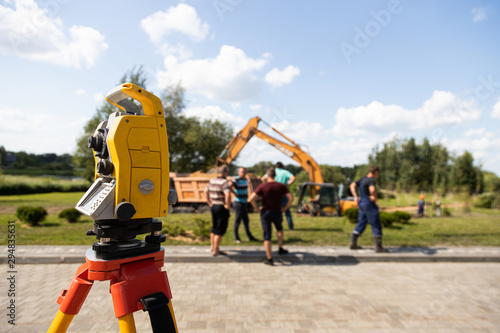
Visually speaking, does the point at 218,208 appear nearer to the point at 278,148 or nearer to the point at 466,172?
the point at 278,148

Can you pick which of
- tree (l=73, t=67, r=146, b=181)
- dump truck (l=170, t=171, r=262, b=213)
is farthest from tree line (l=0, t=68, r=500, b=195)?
dump truck (l=170, t=171, r=262, b=213)

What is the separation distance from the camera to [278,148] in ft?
52.3

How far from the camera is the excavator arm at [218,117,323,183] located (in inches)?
609

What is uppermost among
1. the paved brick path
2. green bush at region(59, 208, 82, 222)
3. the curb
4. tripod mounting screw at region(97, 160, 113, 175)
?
tripod mounting screw at region(97, 160, 113, 175)

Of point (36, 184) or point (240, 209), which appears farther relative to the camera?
point (36, 184)

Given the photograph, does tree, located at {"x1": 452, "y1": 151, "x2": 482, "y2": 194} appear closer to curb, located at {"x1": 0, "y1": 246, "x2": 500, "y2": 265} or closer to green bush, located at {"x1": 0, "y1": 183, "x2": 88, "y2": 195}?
curb, located at {"x1": 0, "y1": 246, "x2": 500, "y2": 265}

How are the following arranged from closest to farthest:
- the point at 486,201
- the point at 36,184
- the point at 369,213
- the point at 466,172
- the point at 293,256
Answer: the point at 293,256 < the point at 369,213 < the point at 486,201 < the point at 36,184 < the point at 466,172

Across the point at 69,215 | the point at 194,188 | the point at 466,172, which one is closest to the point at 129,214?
the point at 69,215

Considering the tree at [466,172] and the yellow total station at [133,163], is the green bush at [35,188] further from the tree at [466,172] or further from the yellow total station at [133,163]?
the tree at [466,172]

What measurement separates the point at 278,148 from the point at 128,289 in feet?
46.8

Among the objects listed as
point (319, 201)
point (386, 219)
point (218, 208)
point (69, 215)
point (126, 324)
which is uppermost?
point (218, 208)

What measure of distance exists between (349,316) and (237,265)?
2623 mm

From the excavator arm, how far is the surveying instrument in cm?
1330

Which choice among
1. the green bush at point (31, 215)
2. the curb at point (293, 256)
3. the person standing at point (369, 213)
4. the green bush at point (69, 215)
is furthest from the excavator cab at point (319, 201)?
the green bush at point (31, 215)
